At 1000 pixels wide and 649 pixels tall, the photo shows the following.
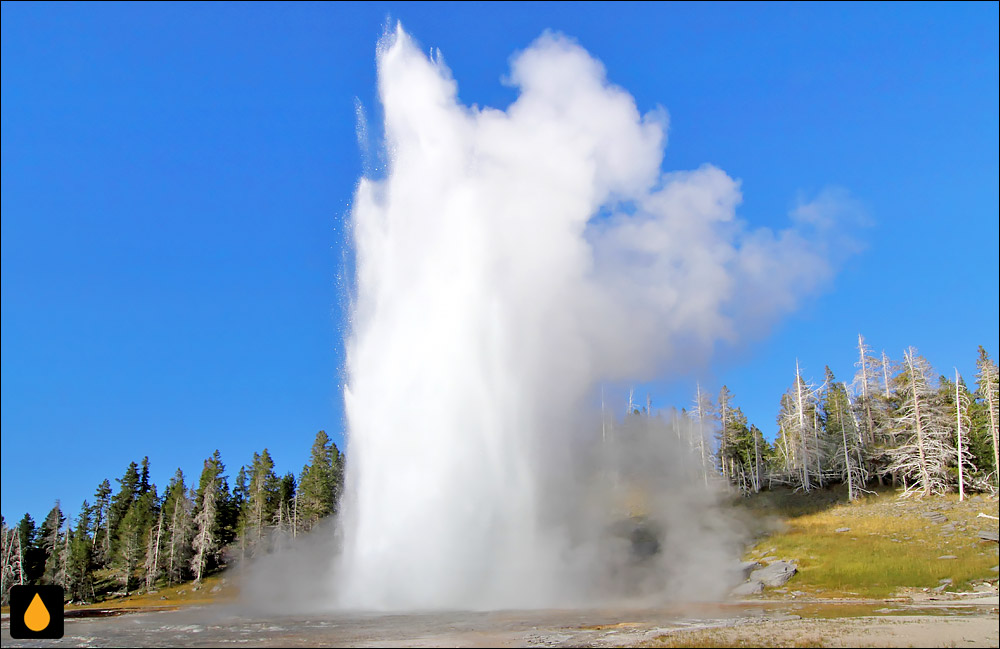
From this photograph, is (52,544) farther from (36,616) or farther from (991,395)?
(991,395)

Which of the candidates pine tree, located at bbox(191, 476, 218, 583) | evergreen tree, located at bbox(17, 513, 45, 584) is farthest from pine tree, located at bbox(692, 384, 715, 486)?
evergreen tree, located at bbox(17, 513, 45, 584)

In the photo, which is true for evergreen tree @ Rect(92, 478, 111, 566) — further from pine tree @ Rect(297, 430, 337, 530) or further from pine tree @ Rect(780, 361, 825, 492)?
pine tree @ Rect(780, 361, 825, 492)

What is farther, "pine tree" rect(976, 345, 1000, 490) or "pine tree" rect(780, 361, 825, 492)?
"pine tree" rect(780, 361, 825, 492)

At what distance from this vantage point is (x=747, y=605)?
35.2 metres

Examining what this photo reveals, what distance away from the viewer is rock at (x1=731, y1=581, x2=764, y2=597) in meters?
41.0

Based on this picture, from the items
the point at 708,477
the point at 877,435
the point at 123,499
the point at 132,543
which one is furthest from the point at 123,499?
the point at 877,435

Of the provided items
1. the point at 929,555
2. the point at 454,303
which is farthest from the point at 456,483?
the point at 929,555

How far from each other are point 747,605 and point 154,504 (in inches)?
3178

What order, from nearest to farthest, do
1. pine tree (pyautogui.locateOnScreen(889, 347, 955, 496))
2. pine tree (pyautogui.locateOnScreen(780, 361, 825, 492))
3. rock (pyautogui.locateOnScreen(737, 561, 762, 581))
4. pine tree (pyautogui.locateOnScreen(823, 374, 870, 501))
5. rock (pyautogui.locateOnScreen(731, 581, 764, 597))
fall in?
rock (pyautogui.locateOnScreen(731, 581, 764, 597)) → rock (pyautogui.locateOnScreen(737, 561, 762, 581)) → pine tree (pyautogui.locateOnScreen(889, 347, 955, 496)) → pine tree (pyautogui.locateOnScreen(823, 374, 870, 501)) → pine tree (pyautogui.locateOnScreen(780, 361, 825, 492))

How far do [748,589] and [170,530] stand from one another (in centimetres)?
6730

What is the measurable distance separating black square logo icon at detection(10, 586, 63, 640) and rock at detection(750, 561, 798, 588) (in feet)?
145

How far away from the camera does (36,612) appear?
16.2 ft

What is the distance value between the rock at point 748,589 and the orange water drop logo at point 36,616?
42208mm

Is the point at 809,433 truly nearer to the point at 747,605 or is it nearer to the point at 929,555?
the point at 929,555
